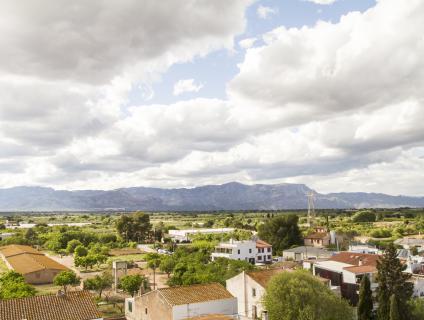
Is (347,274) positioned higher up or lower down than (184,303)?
higher up

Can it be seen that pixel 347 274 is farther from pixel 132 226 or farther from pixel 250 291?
pixel 132 226

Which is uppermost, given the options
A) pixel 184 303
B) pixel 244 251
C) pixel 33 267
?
pixel 184 303

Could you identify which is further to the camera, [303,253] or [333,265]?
[303,253]

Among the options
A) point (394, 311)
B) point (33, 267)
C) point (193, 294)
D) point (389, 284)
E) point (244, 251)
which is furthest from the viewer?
point (244, 251)

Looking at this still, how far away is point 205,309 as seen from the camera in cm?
3812

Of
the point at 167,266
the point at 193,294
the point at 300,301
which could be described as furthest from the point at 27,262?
the point at 300,301

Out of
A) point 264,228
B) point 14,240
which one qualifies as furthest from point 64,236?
point 264,228

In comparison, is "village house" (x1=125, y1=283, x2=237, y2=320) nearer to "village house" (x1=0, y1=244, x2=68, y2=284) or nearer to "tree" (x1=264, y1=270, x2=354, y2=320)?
"tree" (x1=264, y1=270, x2=354, y2=320)

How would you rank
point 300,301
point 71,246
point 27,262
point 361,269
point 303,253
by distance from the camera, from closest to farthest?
point 300,301 < point 361,269 < point 27,262 < point 303,253 < point 71,246

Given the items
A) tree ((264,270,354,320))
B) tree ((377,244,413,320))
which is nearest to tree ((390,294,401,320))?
tree ((377,244,413,320))

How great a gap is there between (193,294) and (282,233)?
68.6m

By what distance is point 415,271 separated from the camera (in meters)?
59.6

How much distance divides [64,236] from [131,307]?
7877 centimetres

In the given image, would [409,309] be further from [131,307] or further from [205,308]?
[131,307]
